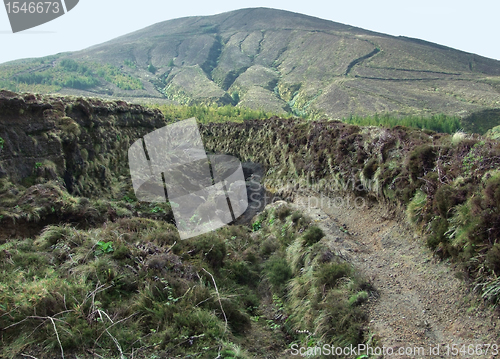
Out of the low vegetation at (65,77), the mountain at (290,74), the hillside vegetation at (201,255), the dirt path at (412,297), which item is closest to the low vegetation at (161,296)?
the hillside vegetation at (201,255)

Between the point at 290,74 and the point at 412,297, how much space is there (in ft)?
455

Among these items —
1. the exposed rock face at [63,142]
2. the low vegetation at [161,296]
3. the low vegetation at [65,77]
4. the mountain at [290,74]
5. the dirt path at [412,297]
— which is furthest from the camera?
the low vegetation at [65,77]

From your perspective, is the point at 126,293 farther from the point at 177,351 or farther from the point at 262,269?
the point at 262,269

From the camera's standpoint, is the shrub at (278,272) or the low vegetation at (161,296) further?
the shrub at (278,272)

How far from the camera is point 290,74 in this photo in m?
136

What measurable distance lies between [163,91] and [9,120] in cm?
14441

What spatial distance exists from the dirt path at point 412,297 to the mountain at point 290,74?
2842 inches

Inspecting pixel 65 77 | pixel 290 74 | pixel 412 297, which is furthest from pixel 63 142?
pixel 65 77

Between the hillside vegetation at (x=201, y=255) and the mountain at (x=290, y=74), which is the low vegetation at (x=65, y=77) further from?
the hillside vegetation at (x=201, y=255)

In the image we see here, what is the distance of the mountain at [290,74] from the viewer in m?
85.8

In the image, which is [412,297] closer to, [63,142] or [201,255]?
[201,255]

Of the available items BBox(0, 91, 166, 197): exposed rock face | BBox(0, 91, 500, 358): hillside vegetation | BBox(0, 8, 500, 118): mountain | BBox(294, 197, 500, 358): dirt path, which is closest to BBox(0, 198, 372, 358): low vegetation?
BBox(0, 91, 500, 358): hillside vegetation

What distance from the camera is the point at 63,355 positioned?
4.79 m

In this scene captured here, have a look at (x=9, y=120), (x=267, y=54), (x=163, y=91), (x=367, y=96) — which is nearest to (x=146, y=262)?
(x=9, y=120)
